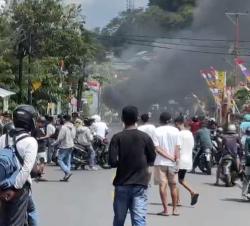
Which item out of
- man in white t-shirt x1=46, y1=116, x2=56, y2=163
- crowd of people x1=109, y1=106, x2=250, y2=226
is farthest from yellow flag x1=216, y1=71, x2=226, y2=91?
crowd of people x1=109, y1=106, x2=250, y2=226

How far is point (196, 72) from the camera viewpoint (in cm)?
9150

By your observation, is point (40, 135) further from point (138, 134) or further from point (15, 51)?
point (15, 51)

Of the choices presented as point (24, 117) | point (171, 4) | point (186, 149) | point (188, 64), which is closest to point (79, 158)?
point (186, 149)

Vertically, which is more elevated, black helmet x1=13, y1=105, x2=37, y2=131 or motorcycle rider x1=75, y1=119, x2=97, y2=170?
black helmet x1=13, y1=105, x2=37, y2=131

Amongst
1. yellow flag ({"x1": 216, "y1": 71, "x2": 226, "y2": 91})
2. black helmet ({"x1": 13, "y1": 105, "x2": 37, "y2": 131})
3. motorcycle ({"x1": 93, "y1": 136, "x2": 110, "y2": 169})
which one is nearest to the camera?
black helmet ({"x1": 13, "y1": 105, "x2": 37, "y2": 131})

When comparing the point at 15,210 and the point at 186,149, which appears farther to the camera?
the point at 186,149

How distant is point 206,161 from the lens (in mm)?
24250

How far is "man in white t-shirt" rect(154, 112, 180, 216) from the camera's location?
44.0ft

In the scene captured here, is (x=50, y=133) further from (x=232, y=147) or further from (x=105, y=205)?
(x=105, y=205)

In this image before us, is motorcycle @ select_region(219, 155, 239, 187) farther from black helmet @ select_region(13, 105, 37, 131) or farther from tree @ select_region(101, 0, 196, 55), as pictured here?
tree @ select_region(101, 0, 196, 55)

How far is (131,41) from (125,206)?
98.7 m

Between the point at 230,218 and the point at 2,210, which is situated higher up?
the point at 2,210

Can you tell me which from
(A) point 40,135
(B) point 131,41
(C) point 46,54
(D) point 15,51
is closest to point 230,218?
(A) point 40,135

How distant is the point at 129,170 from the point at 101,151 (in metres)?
17.7
